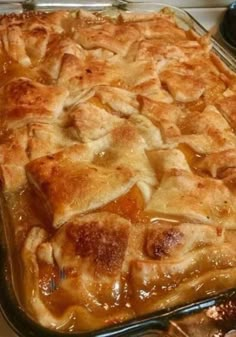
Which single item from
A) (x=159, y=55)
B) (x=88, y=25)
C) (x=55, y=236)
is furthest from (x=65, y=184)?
(x=88, y=25)

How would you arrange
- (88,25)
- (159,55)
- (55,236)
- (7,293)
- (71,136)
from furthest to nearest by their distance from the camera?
(88,25), (159,55), (71,136), (55,236), (7,293)

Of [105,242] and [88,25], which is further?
[88,25]

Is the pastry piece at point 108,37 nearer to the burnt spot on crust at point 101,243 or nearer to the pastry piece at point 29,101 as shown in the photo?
the pastry piece at point 29,101

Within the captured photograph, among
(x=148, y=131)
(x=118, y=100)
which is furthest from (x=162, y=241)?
(x=118, y=100)

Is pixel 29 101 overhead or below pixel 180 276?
overhead

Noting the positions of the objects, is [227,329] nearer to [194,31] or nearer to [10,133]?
[10,133]

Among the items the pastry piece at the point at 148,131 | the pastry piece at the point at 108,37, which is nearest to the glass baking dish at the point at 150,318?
the pastry piece at the point at 148,131

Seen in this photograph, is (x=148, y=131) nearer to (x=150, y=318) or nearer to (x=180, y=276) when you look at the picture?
(x=180, y=276)
